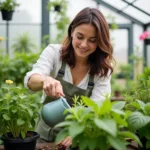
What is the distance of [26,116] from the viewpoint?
114cm

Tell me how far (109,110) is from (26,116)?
16.9 inches

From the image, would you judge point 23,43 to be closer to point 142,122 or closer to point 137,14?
point 137,14

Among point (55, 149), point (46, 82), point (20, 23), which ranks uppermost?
point (20, 23)

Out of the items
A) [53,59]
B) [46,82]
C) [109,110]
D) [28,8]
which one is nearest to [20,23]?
[28,8]

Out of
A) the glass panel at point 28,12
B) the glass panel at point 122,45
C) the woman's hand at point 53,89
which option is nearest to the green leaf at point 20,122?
the woman's hand at point 53,89

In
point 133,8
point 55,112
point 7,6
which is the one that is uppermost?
point 133,8

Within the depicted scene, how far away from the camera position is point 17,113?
1.13 m

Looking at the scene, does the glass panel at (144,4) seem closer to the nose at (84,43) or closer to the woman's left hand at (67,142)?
Result: the nose at (84,43)

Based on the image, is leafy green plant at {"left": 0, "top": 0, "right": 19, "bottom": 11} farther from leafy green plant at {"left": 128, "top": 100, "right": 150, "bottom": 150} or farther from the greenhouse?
leafy green plant at {"left": 128, "top": 100, "right": 150, "bottom": 150}

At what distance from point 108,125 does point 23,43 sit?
230 inches

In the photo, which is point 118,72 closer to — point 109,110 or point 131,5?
point 131,5

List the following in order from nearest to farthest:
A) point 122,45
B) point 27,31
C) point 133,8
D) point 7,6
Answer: point 7,6, point 27,31, point 133,8, point 122,45

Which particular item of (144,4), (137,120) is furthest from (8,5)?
(137,120)

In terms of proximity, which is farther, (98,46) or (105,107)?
(98,46)
